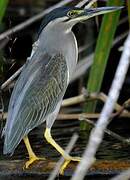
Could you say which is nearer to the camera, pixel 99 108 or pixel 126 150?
pixel 126 150

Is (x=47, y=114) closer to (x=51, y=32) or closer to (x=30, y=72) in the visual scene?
(x=30, y=72)

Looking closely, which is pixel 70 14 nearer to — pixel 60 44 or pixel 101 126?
pixel 60 44

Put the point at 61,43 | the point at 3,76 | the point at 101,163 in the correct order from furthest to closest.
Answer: the point at 3,76 < the point at 61,43 < the point at 101,163

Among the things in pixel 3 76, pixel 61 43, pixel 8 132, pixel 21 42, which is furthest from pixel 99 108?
pixel 8 132

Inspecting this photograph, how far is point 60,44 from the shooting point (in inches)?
125

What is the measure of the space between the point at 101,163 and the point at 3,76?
1309mm

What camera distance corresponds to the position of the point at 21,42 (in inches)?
239

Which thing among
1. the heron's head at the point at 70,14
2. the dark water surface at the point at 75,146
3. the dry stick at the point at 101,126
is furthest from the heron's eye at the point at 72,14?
the dry stick at the point at 101,126

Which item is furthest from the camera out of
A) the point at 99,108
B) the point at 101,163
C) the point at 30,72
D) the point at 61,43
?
the point at 99,108

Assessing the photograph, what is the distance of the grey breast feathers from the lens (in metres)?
2.87

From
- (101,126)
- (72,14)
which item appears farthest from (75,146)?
(101,126)

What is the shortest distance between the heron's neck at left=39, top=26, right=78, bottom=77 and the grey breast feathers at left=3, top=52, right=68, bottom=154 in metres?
0.05

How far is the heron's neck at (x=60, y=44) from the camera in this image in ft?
10.3

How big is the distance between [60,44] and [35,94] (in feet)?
1.20
